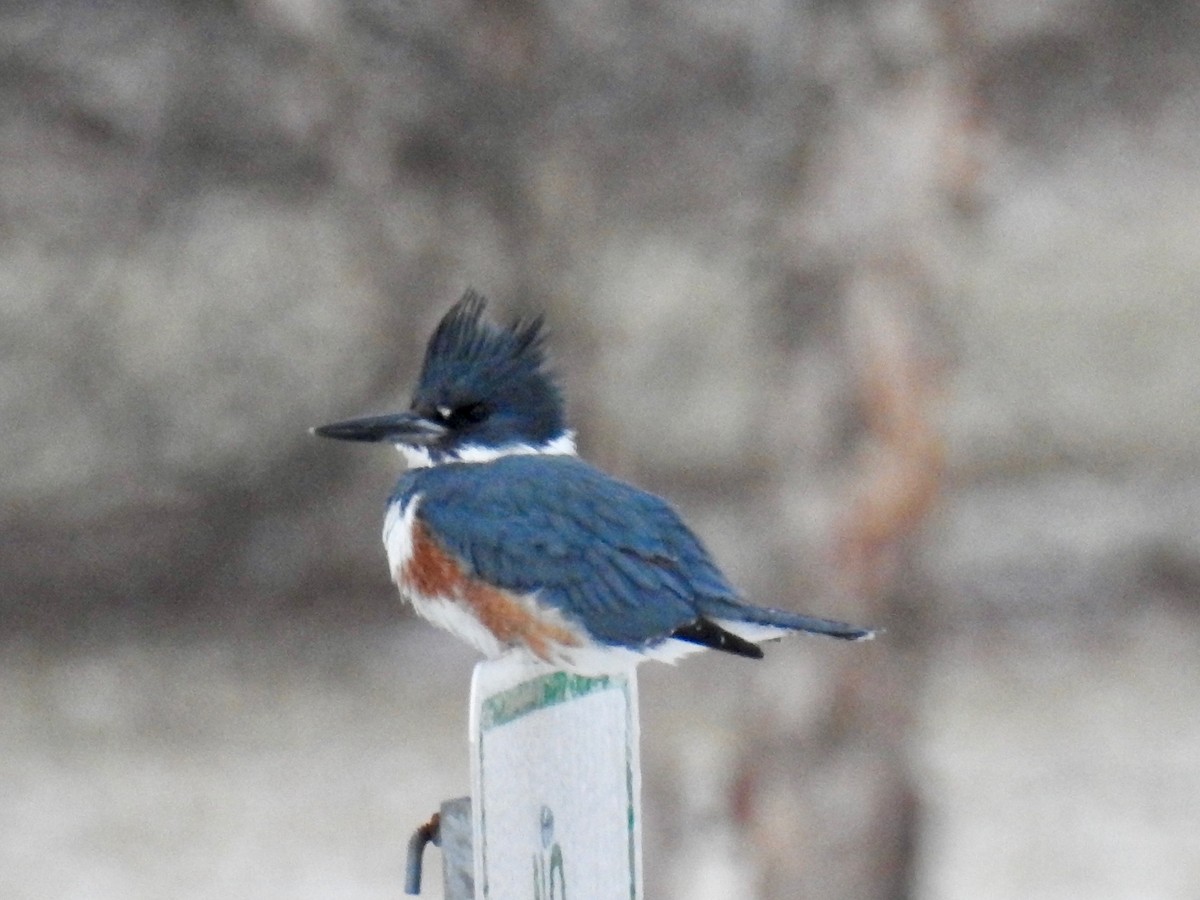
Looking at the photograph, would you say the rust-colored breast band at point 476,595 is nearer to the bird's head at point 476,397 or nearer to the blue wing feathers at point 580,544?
the blue wing feathers at point 580,544

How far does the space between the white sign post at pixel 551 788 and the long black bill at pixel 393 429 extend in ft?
2.56

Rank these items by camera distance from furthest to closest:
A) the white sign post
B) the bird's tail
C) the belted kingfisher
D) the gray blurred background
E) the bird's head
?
the gray blurred background, the bird's head, the belted kingfisher, the bird's tail, the white sign post

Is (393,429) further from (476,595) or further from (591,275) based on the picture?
(591,275)

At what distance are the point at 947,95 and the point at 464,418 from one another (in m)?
2.24

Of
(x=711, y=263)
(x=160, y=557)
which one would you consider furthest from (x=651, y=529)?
(x=160, y=557)

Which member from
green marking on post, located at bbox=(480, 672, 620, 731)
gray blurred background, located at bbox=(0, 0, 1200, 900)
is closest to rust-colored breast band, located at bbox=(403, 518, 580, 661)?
green marking on post, located at bbox=(480, 672, 620, 731)

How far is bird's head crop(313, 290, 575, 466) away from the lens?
3646mm

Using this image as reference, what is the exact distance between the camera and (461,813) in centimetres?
249

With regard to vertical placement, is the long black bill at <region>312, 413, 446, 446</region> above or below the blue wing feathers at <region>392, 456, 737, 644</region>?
above

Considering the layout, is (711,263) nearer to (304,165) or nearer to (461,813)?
(304,165)

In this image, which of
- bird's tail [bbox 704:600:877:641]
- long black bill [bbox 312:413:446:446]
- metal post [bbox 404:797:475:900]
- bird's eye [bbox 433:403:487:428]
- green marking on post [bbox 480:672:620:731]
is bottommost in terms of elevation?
metal post [bbox 404:797:475:900]

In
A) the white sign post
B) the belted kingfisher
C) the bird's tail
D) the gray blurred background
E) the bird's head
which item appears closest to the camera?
the white sign post

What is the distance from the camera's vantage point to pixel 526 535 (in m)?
3.48

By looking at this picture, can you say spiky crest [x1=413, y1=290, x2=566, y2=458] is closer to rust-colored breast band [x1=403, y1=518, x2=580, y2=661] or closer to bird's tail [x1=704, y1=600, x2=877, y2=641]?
rust-colored breast band [x1=403, y1=518, x2=580, y2=661]
